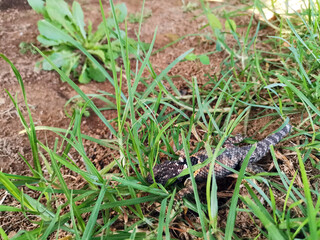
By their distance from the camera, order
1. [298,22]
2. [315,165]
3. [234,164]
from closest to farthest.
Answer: [315,165] < [234,164] < [298,22]

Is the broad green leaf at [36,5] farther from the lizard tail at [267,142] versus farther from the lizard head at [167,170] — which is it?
the lizard tail at [267,142]

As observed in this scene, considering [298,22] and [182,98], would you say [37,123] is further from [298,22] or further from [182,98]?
[298,22]

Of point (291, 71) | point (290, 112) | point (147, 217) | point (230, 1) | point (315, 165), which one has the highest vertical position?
Result: point (230, 1)

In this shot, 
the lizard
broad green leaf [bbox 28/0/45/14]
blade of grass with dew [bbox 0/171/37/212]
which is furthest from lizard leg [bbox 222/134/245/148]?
broad green leaf [bbox 28/0/45/14]

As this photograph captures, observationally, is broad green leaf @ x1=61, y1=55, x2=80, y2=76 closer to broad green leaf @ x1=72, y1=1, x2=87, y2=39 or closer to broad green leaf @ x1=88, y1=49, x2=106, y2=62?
broad green leaf @ x1=88, y1=49, x2=106, y2=62

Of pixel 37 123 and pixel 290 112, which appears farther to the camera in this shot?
pixel 37 123

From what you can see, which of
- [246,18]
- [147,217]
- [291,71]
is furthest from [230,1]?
[147,217]

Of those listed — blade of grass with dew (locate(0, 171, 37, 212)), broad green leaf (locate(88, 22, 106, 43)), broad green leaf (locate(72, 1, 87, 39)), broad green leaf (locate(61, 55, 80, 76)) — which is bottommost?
blade of grass with dew (locate(0, 171, 37, 212))
